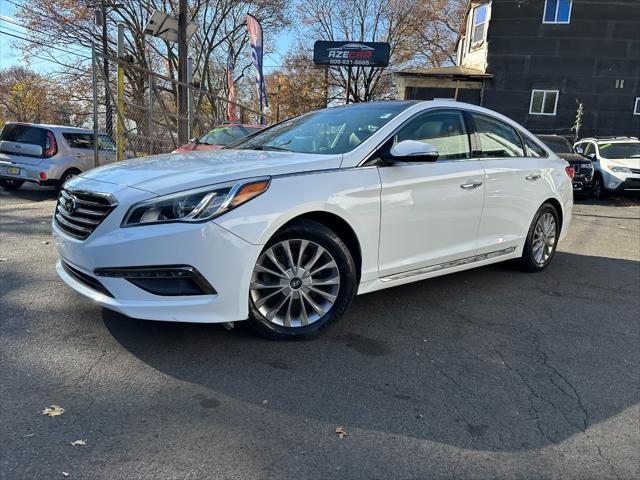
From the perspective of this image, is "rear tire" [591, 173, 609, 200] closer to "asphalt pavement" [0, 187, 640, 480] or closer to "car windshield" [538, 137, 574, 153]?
"car windshield" [538, 137, 574, 153]

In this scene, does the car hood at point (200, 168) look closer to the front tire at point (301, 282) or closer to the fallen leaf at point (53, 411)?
the front tire at point (301, 282)

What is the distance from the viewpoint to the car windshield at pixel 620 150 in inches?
543

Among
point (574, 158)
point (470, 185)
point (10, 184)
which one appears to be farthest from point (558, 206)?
point (10, 184)

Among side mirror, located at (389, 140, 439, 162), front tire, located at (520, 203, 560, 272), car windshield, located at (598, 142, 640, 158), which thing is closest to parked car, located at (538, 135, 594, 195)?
car windshield, located at (598, 142, 640, 158)

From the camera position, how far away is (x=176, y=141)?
11312 mm

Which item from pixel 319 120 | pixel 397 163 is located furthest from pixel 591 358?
pixel 319 120

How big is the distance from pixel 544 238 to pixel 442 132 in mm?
2009

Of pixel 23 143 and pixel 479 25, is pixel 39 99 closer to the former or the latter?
Result: pixel 23 143

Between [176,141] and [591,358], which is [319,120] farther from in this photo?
[176,141]

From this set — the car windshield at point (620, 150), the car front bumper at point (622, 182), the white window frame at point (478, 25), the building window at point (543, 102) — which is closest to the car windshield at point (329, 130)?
the car front bumper at point (622, 182)

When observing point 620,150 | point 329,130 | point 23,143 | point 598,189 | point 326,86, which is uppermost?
point 326,86

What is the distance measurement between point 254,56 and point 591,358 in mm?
14842

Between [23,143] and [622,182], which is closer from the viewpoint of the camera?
[23,143]

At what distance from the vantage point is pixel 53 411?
2.48m
